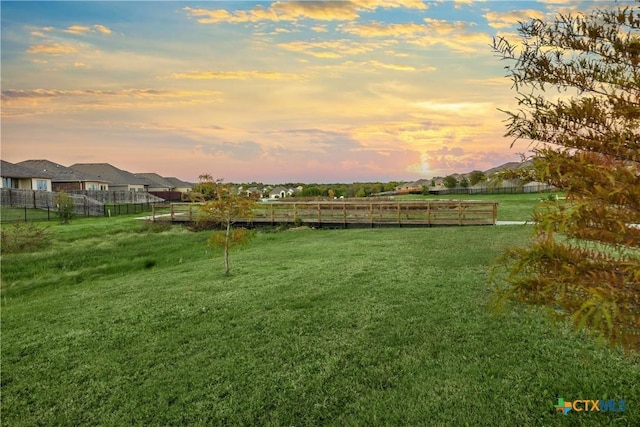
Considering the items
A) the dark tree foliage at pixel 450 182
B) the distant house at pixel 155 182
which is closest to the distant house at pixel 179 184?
the distant house at pixel 155 182

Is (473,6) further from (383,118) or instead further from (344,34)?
(383,118)

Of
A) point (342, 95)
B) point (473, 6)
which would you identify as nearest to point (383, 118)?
point (342, 95)

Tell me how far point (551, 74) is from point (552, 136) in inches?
17.3

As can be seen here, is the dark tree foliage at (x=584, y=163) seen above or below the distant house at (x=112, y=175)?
below

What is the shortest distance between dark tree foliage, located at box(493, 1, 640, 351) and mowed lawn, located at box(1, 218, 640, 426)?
1469 millimetres

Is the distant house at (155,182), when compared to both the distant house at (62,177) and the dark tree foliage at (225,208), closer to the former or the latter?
the distant house at (62,177)

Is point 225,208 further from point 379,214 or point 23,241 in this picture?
point 379,214

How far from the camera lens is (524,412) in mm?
3461

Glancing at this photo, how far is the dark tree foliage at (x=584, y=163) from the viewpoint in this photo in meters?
2.06

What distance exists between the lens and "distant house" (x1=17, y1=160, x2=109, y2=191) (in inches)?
1889

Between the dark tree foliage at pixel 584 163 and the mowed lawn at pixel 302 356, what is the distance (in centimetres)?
147

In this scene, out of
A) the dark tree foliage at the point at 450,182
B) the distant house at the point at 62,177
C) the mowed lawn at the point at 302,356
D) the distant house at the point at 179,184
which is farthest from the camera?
the distant house at the point at 179,184

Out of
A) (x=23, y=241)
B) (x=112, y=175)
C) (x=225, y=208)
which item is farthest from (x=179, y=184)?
(x=225, y=208)

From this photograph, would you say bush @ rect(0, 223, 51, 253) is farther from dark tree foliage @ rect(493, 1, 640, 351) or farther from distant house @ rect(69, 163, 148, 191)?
distant house @ rect(69, 163, 148, 191)
